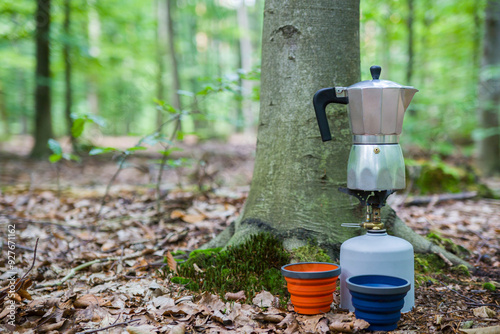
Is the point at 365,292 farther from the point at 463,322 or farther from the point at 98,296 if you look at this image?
the point at 98,296

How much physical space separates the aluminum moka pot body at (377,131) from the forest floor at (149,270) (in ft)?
2.38

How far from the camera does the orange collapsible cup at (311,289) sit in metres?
1.82

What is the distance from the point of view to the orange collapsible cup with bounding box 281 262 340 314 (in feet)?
5.98

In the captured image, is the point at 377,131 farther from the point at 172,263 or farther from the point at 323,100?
the point at 172,263

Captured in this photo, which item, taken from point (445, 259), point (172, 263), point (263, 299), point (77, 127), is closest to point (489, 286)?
point (445, 259)

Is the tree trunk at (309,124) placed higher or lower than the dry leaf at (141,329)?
higher

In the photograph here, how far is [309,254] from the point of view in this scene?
2344 millimetres

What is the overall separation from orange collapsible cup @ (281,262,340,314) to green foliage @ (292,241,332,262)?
0.39m

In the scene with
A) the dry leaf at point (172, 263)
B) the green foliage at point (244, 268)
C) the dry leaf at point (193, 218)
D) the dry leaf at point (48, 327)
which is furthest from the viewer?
the dry leaf at point (193, 218)

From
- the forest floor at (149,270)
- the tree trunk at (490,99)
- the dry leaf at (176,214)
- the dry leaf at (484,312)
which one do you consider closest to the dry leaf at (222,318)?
the forest floor at (149,270)

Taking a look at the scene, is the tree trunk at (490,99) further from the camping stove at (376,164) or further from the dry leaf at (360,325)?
the dry leaf at (360,325)

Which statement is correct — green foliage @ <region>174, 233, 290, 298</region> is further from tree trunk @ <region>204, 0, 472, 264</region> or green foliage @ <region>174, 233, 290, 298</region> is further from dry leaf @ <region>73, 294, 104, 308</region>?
dry leaf @ <region>73, 294, 104, 308</region>

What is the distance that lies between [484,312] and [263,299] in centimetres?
116

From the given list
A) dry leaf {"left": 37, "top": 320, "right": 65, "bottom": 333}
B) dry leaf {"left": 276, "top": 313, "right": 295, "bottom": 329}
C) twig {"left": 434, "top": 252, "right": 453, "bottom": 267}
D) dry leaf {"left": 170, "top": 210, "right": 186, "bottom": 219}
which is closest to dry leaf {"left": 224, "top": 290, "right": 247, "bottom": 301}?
dry leaf {"left": 276, "top": 313, "right": 295, "bottom": 329}
